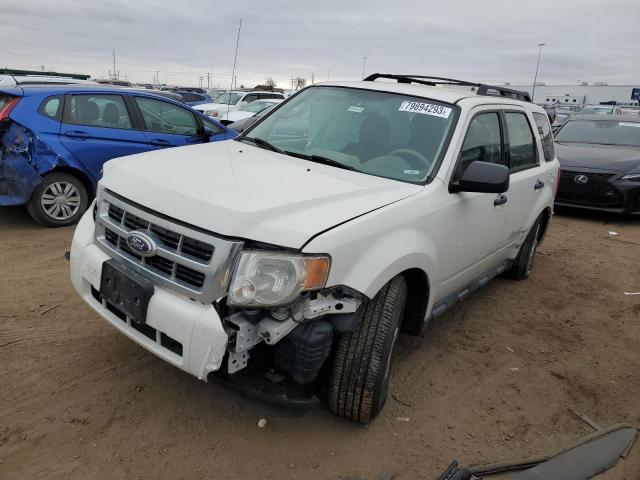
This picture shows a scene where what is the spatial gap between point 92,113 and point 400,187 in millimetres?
4702

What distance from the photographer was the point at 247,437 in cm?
264

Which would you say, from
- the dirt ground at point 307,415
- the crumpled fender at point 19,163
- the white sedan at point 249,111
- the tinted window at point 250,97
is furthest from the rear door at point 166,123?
the tinted window at point 250,97

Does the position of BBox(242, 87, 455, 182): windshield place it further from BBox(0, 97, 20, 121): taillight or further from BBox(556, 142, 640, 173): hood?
BBox(556, 142, 640, 173): hood

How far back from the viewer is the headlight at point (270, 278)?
2.19 m

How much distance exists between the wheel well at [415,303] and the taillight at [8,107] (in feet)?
16.0

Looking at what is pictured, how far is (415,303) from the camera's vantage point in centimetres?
310

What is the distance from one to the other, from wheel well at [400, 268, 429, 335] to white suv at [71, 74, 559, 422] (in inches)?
0.5

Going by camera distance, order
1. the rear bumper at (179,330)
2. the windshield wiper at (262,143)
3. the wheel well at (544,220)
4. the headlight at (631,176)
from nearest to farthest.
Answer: the rear bumper at (179,330) → the windshield wiper at (262,143) → the wheel well at (544,220) → the headlight at (631,176)

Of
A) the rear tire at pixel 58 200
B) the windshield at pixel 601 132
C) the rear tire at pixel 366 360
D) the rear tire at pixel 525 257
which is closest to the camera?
the rear tire at pixel 366 360

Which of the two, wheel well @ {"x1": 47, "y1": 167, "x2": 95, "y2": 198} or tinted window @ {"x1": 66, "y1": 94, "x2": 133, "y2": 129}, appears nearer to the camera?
wheel well @ {"x1": 47, "y1": 167, "x2": 95, "y2": 198}

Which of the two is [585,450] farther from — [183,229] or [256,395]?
[183,229]

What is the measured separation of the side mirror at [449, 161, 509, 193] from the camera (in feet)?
9.74

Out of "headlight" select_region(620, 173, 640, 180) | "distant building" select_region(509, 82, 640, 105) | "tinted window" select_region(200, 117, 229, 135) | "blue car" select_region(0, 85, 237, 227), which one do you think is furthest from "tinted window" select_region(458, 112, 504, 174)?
"distant building" select_region(509, 82, 640, 105)

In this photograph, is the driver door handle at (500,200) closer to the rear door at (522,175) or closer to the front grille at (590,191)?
the rear door at (522,175)
